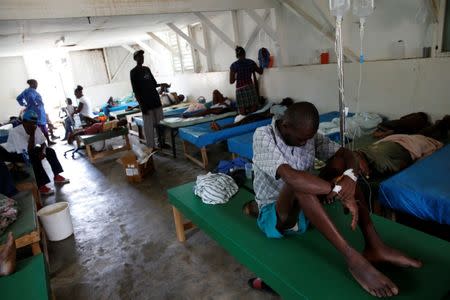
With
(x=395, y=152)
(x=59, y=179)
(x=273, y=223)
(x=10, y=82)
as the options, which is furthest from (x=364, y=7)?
(x=10, y=82)

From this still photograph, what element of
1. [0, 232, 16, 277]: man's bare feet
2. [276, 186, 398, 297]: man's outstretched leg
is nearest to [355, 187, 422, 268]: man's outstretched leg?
[276, 186, 398, 297]: man's outstretched leg

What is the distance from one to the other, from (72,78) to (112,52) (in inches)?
56.5

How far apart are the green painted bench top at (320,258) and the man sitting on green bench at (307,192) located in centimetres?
6

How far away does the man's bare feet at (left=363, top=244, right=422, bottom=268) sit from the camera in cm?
137

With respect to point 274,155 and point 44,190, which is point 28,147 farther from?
point 274,155

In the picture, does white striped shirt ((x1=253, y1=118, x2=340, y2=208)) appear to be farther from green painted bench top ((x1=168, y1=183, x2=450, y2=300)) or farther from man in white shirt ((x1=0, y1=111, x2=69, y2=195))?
man in white shirt ((x1=0, y1=111, x2=69, y2=195))

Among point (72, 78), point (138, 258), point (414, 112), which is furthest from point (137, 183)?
point (72, 78)

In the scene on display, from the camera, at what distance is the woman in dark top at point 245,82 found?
16.0ft

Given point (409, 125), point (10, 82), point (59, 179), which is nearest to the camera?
point (409, 125)

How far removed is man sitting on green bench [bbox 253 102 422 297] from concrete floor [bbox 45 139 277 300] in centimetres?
65

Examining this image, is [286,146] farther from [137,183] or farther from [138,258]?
[137,183]

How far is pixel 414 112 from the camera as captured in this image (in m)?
3.46

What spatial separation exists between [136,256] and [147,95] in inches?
124

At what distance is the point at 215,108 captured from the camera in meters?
5.55
